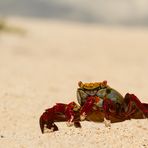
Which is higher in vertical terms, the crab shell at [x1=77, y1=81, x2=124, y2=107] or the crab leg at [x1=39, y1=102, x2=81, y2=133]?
the crab shell at [x1=77, y1=81, x2=124, y2=107]

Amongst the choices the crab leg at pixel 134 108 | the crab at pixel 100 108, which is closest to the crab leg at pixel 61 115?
the crab at pixel 100 108

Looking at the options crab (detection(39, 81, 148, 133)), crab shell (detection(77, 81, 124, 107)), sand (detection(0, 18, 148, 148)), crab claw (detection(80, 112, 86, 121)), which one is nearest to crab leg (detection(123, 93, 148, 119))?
crab (detection(39, 81, 148, 133))

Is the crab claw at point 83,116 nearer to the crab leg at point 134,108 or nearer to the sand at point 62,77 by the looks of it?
the sand at point 62,77

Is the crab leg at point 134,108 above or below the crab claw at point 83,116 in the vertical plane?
above

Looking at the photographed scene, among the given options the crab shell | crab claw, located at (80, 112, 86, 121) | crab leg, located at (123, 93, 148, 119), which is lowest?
crab claw, located at (80, 112, 86, 121)

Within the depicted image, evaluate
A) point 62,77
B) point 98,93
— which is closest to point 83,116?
point 98,93

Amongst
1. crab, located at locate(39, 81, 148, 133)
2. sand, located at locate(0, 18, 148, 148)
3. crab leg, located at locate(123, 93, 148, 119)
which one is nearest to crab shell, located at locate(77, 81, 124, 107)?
crab, located at locate(39, 81, 148, 133)

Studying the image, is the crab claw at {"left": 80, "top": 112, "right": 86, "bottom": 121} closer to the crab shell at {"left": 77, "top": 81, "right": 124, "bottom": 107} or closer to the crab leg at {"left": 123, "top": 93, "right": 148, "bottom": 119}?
the crab shell at {"left": 77, "top": 81, "right": 124, "bottom": 107}

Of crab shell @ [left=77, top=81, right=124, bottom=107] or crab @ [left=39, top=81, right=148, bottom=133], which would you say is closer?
crab @ [left=39, top=81, right=148, bottom=133]
